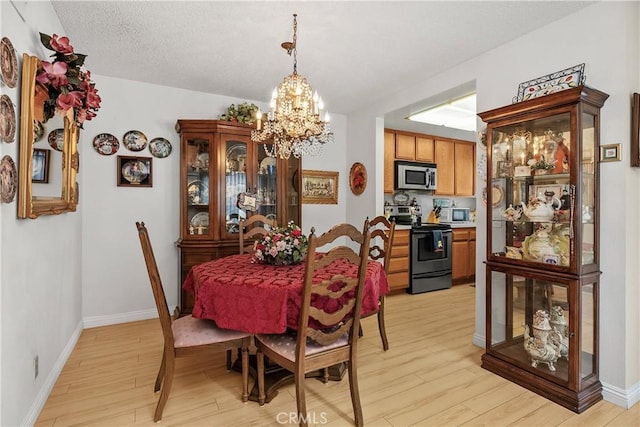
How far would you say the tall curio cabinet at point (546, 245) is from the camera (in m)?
1.98

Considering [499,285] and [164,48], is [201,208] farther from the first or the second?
[499,285]

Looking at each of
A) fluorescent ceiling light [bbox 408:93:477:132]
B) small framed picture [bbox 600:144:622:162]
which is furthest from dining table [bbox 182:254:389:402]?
fluorescent ceiling light [bbox 408:93:477:132]

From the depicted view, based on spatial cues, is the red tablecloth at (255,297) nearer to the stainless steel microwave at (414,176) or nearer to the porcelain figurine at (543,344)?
the porcelain figurine at (543,344)

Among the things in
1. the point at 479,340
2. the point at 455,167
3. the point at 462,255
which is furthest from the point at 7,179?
the point at 455,167

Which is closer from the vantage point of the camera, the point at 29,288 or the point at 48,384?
the point at 29,288

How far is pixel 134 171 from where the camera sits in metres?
3.43

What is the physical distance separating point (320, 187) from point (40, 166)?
3.03 m

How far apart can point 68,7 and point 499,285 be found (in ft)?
11.4

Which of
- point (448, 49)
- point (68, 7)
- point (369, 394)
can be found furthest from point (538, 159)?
point (68, 7)

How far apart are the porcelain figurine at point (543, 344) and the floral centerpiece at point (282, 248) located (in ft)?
5.29

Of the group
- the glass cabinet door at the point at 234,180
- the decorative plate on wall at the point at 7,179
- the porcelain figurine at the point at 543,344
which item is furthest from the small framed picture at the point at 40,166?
the porcelain figurine at the point at 543,344

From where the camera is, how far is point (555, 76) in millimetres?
2305

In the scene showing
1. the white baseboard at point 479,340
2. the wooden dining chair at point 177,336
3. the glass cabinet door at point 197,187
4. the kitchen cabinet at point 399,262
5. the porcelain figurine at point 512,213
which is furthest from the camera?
the kitchen cabinet at point 399,262

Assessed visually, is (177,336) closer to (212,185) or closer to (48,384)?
(48,384)
